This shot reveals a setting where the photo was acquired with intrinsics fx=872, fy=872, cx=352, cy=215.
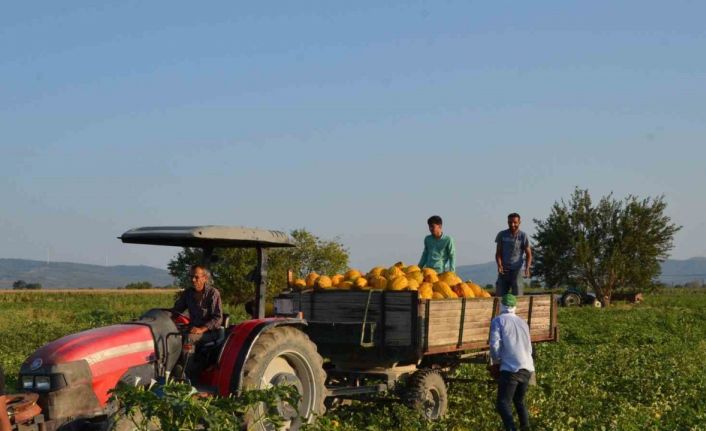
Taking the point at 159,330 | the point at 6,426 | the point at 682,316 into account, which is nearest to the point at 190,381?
the point at 159,330

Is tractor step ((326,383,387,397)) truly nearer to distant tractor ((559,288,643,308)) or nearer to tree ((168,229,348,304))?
tree ((168,229,348,304))

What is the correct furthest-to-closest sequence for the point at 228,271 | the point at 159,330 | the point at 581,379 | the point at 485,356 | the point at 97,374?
1. the point at 228,271
2. the point at 581,379
3. the point at 485,356
4. the point at 159,330
5. the point at 97,374

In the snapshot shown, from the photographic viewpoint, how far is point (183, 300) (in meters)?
7.75

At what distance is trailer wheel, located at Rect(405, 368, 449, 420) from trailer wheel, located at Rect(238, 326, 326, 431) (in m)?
1.49

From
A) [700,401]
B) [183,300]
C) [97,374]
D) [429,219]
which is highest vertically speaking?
[429,219]

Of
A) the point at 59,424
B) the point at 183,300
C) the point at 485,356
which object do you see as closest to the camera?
the point at 59,424

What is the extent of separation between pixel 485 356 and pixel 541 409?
94cm

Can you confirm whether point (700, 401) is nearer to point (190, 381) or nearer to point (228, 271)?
point (190, 381)

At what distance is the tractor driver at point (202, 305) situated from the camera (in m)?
7.64

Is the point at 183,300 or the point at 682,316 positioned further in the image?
the point at 682,316

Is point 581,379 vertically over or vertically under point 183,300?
under

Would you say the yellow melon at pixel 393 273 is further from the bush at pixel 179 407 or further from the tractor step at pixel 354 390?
the bush at pixel 179 407

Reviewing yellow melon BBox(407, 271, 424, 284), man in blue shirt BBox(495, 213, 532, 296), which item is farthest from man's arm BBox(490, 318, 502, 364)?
man in blue shirt BBox(495, 213, 532, 296)

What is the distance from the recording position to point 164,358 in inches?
284
